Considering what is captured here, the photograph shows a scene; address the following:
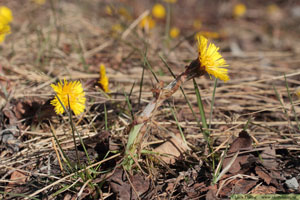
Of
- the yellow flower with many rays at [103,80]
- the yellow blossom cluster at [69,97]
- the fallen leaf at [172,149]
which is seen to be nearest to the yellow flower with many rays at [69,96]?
the yellow blossom cluster at [69,97]

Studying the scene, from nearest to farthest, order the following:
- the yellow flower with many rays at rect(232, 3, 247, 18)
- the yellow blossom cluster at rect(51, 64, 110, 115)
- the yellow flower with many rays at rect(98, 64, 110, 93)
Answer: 1. the yellow blossom cluster at rect(51, 64, 110, 115)
2. the yellow flower with many rays at rect(98, 64, 110, 93)
3. the yellow flower with many rays at rect(232, 3, 247, 18)

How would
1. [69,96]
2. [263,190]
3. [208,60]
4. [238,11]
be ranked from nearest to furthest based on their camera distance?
[208,60]
[263,190]
[69,96]
[238,11]

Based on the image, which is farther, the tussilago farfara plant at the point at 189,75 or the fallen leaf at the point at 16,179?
the fallen leaf at the point at 16,179

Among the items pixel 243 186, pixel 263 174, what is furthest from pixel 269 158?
pixel 243 186

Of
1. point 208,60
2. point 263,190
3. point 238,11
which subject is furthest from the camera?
point 238,11

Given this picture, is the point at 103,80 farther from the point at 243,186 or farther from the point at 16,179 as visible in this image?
the point at 243,186

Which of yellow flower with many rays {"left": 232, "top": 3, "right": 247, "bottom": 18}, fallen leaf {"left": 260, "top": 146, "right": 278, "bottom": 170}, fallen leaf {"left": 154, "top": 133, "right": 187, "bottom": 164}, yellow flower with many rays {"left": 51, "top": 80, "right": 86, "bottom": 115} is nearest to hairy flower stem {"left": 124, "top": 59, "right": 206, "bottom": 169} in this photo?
fallen leaf {"left": 154, "top": 133, "right": 187, "bottom": 164}

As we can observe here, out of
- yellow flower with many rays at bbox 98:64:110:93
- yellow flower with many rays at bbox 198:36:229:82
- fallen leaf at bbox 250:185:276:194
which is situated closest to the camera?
yellow flower with many rays at bbox 198:36:229:82

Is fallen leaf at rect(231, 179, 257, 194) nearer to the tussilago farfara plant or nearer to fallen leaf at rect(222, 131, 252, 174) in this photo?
fallen leaf at rect(222, 131, 252, 174)

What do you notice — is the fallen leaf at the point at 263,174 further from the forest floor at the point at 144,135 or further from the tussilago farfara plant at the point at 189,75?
the tussilago farfara plant at the point at 189,75

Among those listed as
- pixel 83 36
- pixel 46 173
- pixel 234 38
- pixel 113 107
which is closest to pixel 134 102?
pixel 113 107

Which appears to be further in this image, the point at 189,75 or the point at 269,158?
the point at 269,158
